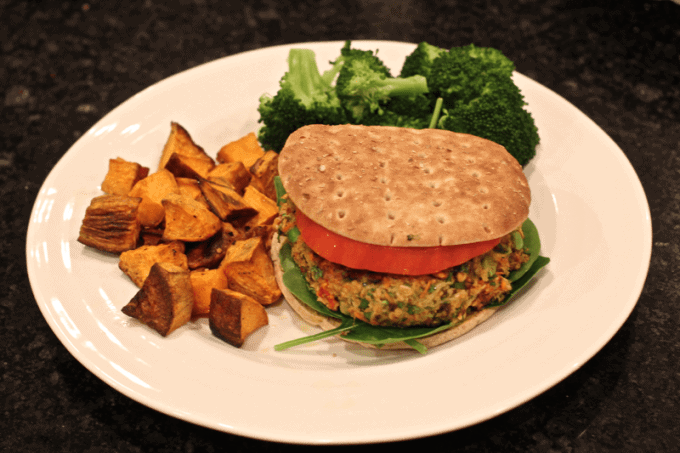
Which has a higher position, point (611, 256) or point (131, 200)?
point (131, 200)

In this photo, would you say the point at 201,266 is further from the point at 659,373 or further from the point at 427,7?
the point at 427,7

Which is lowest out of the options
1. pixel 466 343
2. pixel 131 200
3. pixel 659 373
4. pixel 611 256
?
pixel 659 373

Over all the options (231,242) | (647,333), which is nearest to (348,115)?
(231,242)

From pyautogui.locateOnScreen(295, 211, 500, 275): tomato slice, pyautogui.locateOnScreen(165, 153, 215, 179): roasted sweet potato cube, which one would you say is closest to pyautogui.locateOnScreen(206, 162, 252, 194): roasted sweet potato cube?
pyautogui.locateOnScreen(165, 153, 215, 179): roasted sweet potato cube

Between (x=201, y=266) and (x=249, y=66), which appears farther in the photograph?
(x=249, y=66)

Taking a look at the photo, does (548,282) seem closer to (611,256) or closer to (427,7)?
(611,256)

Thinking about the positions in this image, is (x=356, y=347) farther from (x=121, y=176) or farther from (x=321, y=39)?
(x=321, y=39)

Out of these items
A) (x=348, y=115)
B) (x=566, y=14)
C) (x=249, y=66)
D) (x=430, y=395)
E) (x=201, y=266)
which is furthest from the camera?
(x=566, y=14)

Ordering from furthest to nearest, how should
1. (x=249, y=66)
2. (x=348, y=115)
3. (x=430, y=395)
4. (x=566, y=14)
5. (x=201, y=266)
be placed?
1. (x=566, y=14)
2. (x=249, y=66)
3. (x=348, y=115)
4. (x=201, y=266)
5. (x=430, y=395)
